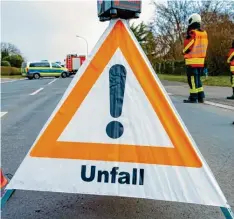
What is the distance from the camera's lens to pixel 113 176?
2467 mm

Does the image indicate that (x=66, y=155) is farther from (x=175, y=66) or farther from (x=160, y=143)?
(x=175, y=66)

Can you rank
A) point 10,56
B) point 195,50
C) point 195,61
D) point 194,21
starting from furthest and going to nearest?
point 10,56
point 195,61
point 195,50
point 194,21

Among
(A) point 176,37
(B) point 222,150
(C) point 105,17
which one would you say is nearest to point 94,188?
(C) point 105,17

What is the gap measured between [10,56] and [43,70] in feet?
115

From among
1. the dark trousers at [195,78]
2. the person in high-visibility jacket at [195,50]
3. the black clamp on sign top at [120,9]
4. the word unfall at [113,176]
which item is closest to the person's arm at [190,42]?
the person in high-visibility jacket at [195,50]

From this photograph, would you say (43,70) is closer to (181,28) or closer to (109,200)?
(181,28)

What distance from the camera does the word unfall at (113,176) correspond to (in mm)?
2441

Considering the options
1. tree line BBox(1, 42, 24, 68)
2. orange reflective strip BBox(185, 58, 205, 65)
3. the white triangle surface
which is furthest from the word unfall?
tree line BBox(1, 42, 24, 68)

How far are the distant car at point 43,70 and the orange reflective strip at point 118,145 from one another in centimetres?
4376

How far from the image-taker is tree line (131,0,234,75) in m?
35.0

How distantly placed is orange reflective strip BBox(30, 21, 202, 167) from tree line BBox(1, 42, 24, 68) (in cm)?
7093

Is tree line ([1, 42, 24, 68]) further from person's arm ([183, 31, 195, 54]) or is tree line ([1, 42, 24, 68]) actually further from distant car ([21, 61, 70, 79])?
person's arm ([183, 31, 195, 54])

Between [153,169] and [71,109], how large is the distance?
71 centimetres

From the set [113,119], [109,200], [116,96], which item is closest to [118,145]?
[113,119]
